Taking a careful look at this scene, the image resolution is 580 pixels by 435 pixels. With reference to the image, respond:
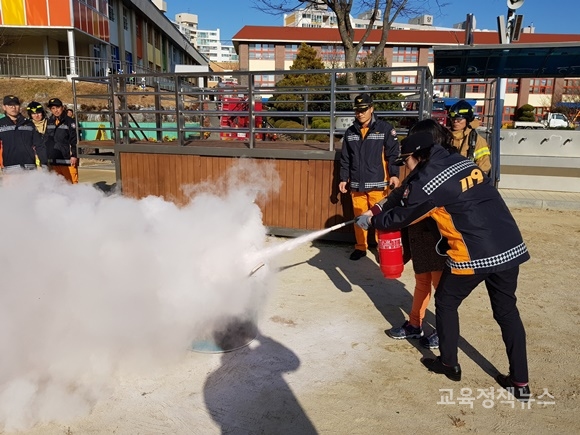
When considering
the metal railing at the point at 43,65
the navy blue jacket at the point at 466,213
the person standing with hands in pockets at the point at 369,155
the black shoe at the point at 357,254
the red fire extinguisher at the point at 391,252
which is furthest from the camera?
the metal railing at the point at 43,65

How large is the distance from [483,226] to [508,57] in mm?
9687

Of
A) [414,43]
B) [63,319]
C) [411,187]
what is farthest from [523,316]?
[414,43]

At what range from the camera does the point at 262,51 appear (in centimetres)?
5384

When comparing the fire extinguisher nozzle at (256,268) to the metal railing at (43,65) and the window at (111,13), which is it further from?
the window at (111,13)

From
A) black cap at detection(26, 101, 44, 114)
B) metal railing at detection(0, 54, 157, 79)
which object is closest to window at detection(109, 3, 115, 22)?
metal railing at detection(0, 54, 157, 79)

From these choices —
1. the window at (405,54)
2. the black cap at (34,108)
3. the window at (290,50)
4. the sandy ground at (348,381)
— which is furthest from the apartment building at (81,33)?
the sandy ground at (348,381)

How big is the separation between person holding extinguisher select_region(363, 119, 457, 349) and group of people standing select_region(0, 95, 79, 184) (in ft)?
17.0

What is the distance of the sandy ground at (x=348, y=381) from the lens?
2.92m

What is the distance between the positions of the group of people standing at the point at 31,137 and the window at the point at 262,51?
4929 cm

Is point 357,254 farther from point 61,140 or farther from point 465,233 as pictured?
point 61,140

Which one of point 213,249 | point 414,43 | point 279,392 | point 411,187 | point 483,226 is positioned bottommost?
point 279,392

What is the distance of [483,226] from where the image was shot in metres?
3.05

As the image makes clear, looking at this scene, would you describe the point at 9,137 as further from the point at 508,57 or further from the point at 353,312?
the point at 508,57

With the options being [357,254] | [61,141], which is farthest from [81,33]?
[357,254]
